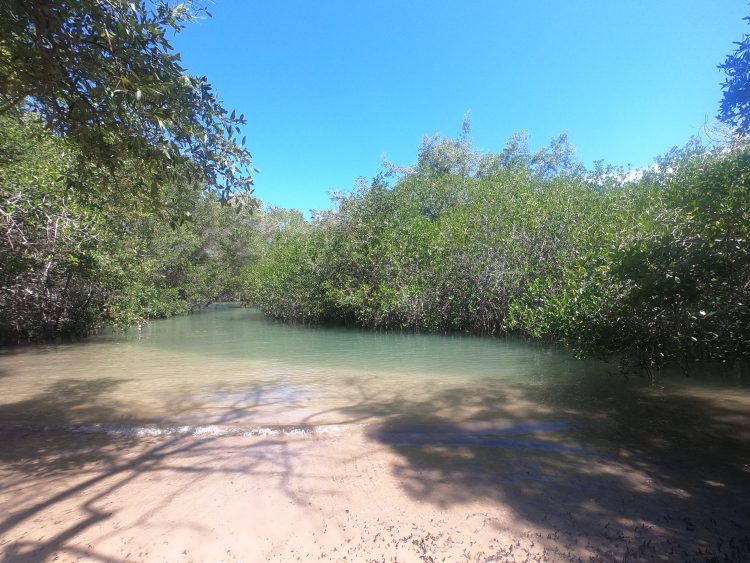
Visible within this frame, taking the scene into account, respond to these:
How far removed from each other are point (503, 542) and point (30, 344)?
49.0 feet

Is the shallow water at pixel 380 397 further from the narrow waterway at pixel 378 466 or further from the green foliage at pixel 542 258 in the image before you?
the green foliage at pixel 542 258

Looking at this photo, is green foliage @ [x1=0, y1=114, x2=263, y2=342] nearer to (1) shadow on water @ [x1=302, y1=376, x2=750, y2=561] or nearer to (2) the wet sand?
(2) the wet sand

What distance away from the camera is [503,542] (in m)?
2.79

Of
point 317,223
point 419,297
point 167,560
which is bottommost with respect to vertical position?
point 167,560

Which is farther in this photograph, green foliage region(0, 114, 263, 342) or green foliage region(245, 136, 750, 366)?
green foliage region(0, 114, 263, 342)

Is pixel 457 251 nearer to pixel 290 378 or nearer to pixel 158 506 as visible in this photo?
pixel 290 378

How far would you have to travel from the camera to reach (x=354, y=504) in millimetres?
3363

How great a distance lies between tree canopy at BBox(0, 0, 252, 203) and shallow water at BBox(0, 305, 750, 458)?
3128 mm

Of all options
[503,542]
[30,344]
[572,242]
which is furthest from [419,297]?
[503,542]

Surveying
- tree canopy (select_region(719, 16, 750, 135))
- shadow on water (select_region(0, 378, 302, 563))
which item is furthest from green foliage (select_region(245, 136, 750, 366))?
shadow on water (select_region(0, 378, 302, 563))

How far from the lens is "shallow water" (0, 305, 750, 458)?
522 centimetres

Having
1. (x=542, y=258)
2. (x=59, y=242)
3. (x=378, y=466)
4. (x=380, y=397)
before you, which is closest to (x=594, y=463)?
(x=378, y=466)

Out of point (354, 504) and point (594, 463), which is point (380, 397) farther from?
point (354, 504)

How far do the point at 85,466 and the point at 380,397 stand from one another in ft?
12.9
